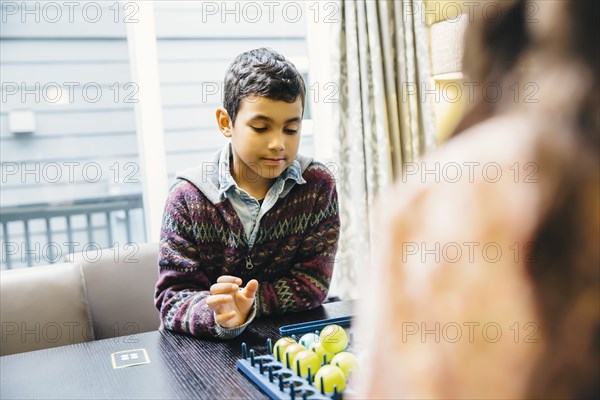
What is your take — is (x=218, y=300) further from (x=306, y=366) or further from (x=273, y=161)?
(x=273, y=161)

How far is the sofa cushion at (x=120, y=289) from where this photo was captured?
1920 millimetres

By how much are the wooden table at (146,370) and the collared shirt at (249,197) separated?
1.00 ft

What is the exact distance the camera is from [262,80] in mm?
1557

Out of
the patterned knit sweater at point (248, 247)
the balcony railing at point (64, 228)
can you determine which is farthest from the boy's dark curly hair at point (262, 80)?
the balcony railing at point (64, 228)

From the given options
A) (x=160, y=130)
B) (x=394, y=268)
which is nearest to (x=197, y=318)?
(x=394, y=268)

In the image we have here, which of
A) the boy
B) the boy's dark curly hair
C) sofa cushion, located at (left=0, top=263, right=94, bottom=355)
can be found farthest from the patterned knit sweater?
sofa cushion, located at (left=0, top=263, right=94, bottom=355)

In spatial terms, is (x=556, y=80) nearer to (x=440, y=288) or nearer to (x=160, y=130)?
(x=440, y=288)

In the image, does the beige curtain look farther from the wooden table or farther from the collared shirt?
the wooden table

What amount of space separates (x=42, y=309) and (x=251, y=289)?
31.0 inches

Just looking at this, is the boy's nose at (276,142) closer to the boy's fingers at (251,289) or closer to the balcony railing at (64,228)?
the boy's fingers at (251,289)

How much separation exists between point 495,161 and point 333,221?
147 cm

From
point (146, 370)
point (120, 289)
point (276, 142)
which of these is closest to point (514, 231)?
point (146, 370)

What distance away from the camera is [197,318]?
133 centimetres

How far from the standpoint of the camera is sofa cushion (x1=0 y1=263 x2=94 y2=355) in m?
1.70
